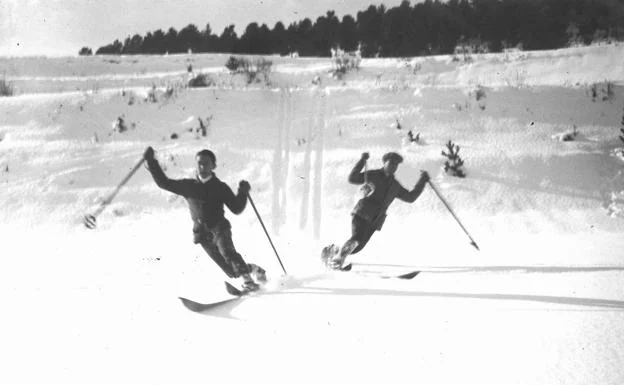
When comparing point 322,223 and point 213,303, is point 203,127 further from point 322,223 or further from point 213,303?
point 213,303

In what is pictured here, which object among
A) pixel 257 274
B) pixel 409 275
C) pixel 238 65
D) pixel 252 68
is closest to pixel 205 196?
pixel 257 274

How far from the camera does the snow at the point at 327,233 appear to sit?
→ 2568 millimetres

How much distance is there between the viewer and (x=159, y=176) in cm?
411

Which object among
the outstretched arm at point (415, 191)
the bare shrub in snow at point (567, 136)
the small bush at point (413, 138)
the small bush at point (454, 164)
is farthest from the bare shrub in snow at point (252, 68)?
the outstretched arm at point (415, 191)

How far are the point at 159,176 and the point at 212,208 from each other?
0.54 m

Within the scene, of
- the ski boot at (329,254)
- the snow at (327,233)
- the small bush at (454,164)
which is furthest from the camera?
the small bush at (454,164)

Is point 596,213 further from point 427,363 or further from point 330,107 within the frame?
point 330,107

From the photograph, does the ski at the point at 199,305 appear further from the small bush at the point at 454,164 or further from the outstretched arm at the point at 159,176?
the small bush at the point at 454,164

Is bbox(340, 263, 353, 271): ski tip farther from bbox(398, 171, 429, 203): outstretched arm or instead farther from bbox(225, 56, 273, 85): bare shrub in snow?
bbox(225, 56, 273, 85): bare shrub in snow

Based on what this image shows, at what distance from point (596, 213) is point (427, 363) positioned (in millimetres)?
5056

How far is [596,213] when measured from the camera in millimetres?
6293

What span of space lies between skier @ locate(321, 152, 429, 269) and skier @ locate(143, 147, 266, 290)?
1.02 m

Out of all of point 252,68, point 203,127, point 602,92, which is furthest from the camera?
point 252,68

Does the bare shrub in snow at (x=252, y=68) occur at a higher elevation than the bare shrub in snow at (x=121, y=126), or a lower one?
higher
